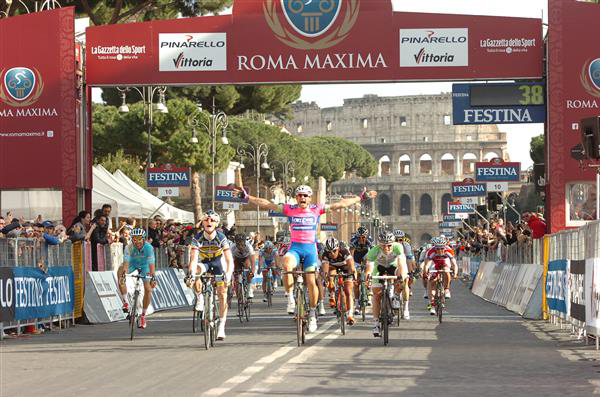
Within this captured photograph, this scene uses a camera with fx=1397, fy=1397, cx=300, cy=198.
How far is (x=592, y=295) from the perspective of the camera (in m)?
16.8

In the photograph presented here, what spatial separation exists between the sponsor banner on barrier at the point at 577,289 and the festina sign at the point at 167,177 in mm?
17765

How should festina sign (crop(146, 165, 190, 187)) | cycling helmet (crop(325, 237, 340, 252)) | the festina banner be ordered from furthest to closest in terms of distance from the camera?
festina sign (crop(146, 165, 190, 187)), the festina banner, cycling helmet (crop(325, 237, 340, 252))

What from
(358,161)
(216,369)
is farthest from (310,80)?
(358,161)

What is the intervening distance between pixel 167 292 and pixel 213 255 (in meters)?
13.4

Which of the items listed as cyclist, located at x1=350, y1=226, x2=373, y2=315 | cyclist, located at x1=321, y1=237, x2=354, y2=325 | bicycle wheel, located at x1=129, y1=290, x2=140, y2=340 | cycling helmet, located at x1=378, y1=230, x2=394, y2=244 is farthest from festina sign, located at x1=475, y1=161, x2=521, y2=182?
bicycle wheel, located at x1=129, y1=290, x2=140, y2=340

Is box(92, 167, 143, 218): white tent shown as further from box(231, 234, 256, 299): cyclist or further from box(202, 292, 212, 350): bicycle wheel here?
box(202, 292, 212, 350): bicycle wheel

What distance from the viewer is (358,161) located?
17688 cm

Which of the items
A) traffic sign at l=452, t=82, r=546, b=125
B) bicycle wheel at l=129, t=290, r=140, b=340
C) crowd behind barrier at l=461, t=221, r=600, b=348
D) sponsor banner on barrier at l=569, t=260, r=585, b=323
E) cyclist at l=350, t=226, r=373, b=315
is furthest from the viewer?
traffic sign at l=452, t=82, r=546, b=125

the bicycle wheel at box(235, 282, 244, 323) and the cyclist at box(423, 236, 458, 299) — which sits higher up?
the cyclist at box(423, 236, 458, 299)

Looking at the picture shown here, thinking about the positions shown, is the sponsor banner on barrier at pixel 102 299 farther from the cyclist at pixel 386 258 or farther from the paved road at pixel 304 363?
the cyclist at pixel 386 258

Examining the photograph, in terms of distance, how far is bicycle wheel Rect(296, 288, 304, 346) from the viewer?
56.6 feet

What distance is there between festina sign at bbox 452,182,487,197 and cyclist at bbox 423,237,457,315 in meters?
25.2

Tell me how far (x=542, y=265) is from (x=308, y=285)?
7.67 m

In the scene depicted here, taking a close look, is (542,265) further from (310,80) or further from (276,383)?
(276,383)
